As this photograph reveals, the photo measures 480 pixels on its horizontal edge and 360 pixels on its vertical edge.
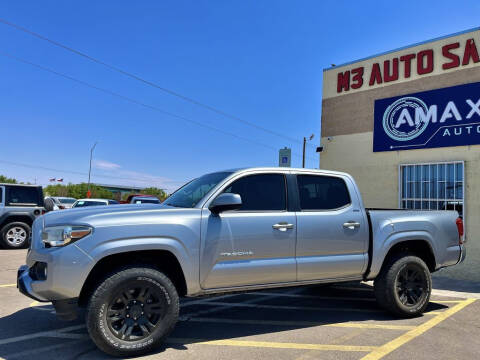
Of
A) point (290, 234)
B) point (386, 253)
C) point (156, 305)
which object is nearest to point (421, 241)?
point (386, 253)

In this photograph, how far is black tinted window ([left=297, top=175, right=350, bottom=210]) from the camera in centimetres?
491

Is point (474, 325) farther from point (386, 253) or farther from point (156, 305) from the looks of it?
point (156, 305)

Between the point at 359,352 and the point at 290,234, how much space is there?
140 cm

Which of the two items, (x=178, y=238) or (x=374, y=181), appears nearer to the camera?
(x=178, y=238)

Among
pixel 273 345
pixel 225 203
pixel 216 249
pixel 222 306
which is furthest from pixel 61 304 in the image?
pixel 222 306

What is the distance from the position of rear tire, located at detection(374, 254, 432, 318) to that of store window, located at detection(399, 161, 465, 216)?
204 inches

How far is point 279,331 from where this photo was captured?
4672mm

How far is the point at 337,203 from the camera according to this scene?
5133mm

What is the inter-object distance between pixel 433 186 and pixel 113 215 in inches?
355

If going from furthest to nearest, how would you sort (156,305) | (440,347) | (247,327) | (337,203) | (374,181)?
(374,181)
(337,203)
(247,327)
(440,347)
(156,305)

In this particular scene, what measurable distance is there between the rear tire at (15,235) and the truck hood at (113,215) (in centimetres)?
922

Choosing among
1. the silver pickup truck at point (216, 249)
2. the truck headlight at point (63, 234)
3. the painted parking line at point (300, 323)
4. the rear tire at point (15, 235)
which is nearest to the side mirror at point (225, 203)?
the silver pickup truck at point (216, 249)

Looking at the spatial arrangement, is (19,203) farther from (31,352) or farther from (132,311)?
(132,311)

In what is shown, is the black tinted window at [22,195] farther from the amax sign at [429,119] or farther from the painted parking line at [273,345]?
the amax sign at [429,119]
